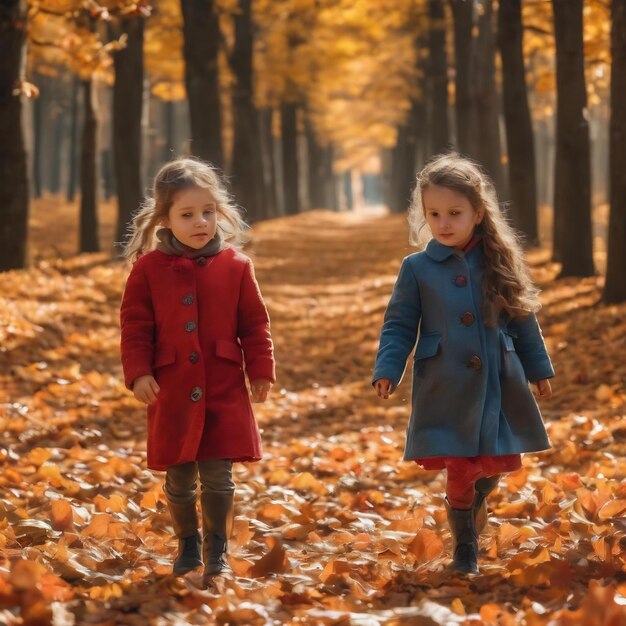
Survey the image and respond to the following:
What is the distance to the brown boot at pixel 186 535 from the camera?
4.27 metres

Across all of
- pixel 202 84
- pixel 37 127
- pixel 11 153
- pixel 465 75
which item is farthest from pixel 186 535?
pixel 37 127

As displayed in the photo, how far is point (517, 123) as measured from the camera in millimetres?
16625

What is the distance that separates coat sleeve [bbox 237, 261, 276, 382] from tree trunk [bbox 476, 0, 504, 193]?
1417 centimetres

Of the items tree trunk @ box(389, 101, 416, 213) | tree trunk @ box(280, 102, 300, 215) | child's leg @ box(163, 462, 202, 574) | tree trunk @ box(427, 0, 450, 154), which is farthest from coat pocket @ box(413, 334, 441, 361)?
tree trunk @ box(280, 102, 300, 215)

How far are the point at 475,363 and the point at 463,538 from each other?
2.43 ft

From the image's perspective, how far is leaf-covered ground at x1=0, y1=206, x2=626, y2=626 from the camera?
3.64m

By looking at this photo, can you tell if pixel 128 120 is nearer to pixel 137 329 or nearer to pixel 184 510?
pixel 137 329

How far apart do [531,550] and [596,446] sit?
7.81 feet

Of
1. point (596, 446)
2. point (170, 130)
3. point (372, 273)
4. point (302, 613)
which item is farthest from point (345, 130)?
point (302, 613)

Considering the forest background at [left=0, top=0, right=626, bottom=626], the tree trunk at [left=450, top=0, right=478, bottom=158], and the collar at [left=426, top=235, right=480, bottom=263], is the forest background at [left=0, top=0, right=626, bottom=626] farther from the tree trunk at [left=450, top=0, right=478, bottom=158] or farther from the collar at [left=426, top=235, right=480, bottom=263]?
the collar at [left=426, top=235, right=480, bottom=263]

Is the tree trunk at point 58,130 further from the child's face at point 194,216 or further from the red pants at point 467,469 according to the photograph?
the red pants at point 467,469

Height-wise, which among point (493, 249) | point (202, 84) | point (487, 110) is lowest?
point (493, 249)

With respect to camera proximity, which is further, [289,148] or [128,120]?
[289,148]

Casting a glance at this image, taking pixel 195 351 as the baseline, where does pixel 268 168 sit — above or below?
above
